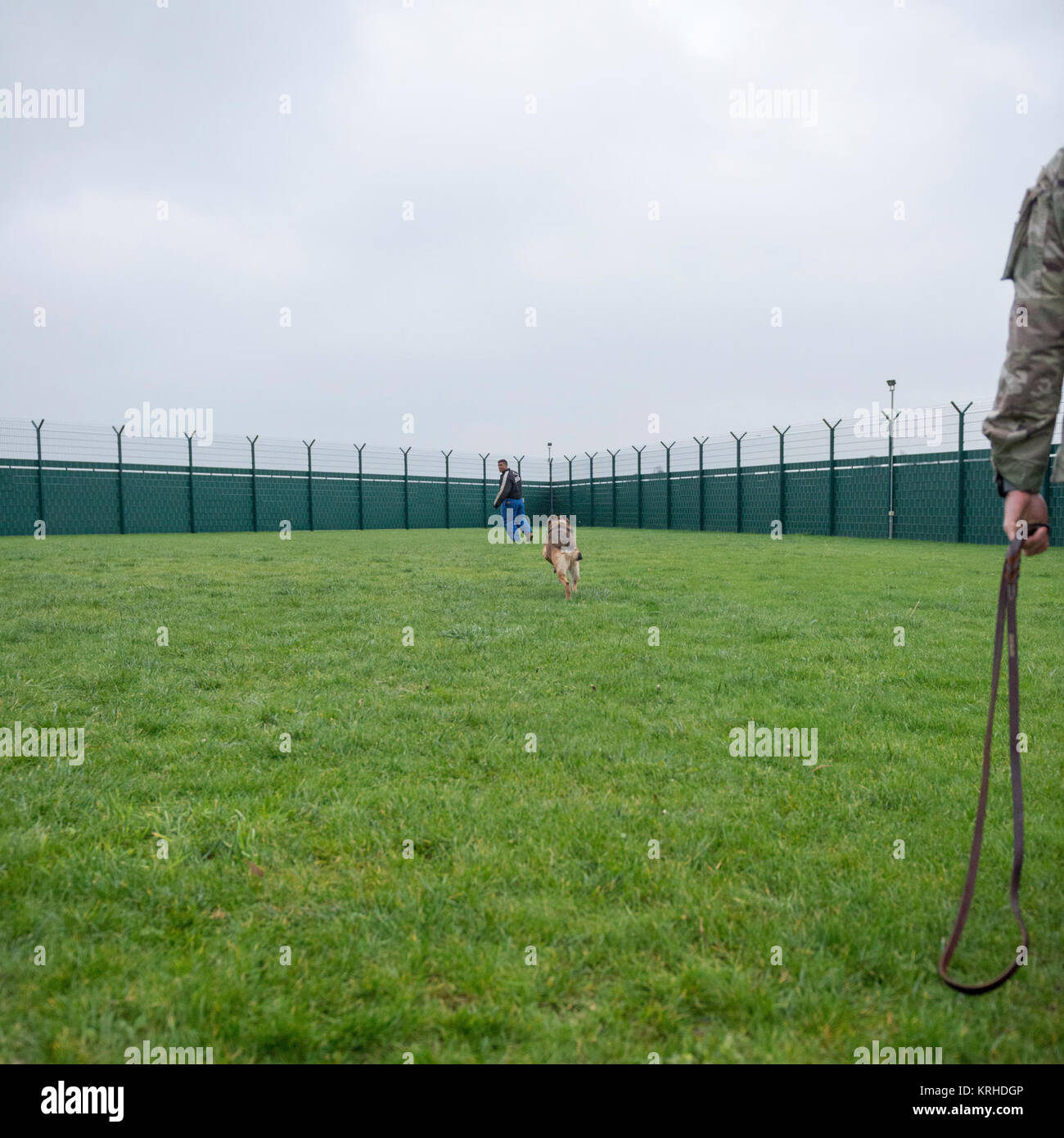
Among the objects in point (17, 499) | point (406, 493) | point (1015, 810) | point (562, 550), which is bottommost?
point (1015, 810)

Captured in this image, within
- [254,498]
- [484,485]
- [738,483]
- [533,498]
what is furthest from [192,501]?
[738,483]

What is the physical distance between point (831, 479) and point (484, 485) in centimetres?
1701

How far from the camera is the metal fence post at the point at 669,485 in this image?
31938 millimetres

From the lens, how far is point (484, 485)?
3691 centimetres

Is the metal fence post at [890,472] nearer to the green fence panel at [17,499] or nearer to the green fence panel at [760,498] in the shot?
the green fence panel at [760,498]

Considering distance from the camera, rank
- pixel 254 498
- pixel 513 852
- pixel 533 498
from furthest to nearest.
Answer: pixel 533 498
pixel 254 498
pixel 513 852

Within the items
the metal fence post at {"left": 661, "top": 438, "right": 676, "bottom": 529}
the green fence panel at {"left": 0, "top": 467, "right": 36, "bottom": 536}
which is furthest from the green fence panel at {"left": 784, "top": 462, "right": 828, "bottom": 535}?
the green fence panel at {"left": 0, "top": 467, "right": 36, "bottom": 536}

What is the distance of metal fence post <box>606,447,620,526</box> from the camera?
35.0m

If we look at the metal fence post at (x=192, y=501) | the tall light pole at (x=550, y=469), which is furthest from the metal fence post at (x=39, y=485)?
the tall light pole at (x=550, y=469)

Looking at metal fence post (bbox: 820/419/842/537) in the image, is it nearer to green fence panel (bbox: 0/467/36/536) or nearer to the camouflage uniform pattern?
the camouflage uniform pattern

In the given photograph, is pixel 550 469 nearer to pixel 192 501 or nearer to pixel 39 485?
pixel 192 501

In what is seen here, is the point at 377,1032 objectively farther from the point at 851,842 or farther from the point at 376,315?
the point at 376,315

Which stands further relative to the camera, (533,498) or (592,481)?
(533,498)
